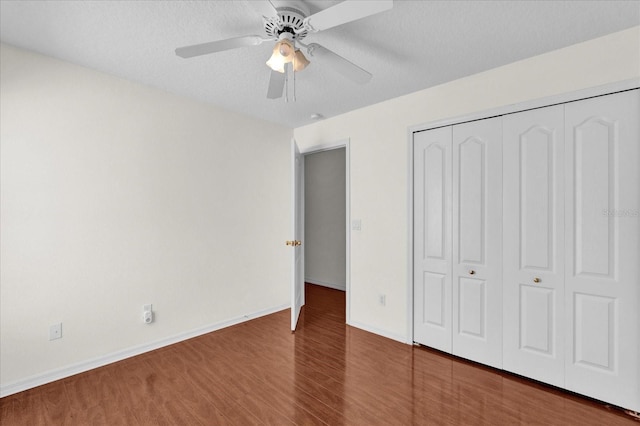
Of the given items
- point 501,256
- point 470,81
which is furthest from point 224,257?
point 470,81

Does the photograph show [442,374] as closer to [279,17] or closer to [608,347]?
[608,347]

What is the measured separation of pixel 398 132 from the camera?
3.09 meters

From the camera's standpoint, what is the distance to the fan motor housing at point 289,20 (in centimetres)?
166

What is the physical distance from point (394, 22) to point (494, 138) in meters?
1.28

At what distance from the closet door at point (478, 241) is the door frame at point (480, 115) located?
0.07m

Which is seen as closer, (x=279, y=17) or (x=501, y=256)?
(x=279, y=17)

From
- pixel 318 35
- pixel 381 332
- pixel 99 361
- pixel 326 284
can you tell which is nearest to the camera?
pixel 318 35

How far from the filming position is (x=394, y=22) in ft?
6.12

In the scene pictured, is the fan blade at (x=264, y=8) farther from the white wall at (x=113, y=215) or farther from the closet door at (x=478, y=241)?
the closet door at (x=478, y=241)

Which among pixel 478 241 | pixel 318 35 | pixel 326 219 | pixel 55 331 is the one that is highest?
pixel 318 35

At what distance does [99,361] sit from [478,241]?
3.34 meters

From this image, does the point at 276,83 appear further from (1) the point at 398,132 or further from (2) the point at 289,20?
(1) the point at 398,132

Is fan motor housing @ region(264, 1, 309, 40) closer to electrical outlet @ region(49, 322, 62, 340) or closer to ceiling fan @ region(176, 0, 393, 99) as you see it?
ceiling fan @ region(176, 0, 393, 99)

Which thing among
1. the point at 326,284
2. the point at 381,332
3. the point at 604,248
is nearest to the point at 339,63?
the point at 604,248
